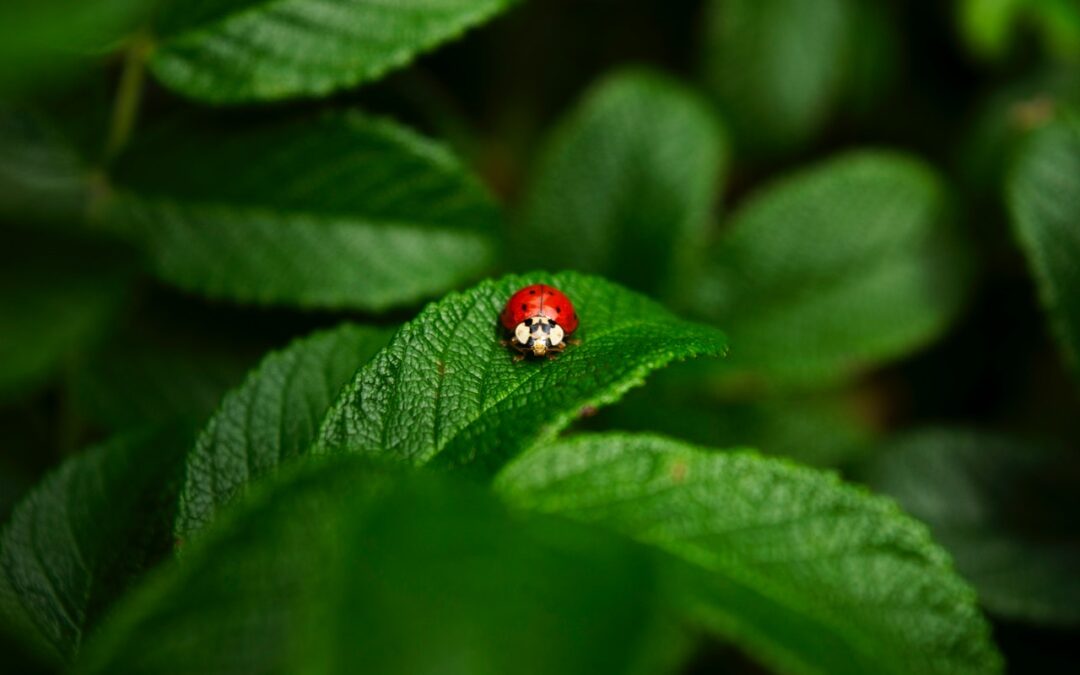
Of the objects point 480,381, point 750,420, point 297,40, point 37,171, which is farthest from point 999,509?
point 37,171

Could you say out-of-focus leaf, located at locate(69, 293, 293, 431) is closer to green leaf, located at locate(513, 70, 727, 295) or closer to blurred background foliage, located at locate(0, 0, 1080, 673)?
blurred background foliage, located at locate(0, 0, 1080, 673)

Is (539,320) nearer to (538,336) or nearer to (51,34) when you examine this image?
(538,336)

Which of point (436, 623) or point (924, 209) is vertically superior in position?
point (924, 209)

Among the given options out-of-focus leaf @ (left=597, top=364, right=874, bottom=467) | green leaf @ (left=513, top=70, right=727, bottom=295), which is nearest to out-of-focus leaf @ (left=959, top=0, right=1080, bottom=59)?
green leaf @ (left=513, top=70, right=727, bottom=295)

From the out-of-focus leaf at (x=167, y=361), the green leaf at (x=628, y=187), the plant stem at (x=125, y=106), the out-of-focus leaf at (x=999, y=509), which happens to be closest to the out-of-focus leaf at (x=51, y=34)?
the plant stem at (x=125, y=106)

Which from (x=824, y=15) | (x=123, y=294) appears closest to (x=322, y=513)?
(x=123, y=294)

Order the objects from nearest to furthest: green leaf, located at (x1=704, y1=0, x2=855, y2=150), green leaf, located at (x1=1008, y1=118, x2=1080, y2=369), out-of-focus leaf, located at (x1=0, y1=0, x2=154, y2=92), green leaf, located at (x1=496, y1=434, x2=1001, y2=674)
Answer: green leaf, located at (x1=496, y1=434, x2=1001, y2=674) < out-of-focus leaf, located at (x1=0, y1=0, x2=154, y2=92) < green leaf, located at (x1=1008, y1=118, x2=1080, y2=369) < green leaf, located at (x1=704, y1=0, x2=855, y2=150)

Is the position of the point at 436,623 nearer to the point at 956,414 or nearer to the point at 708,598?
the point at 708,598
